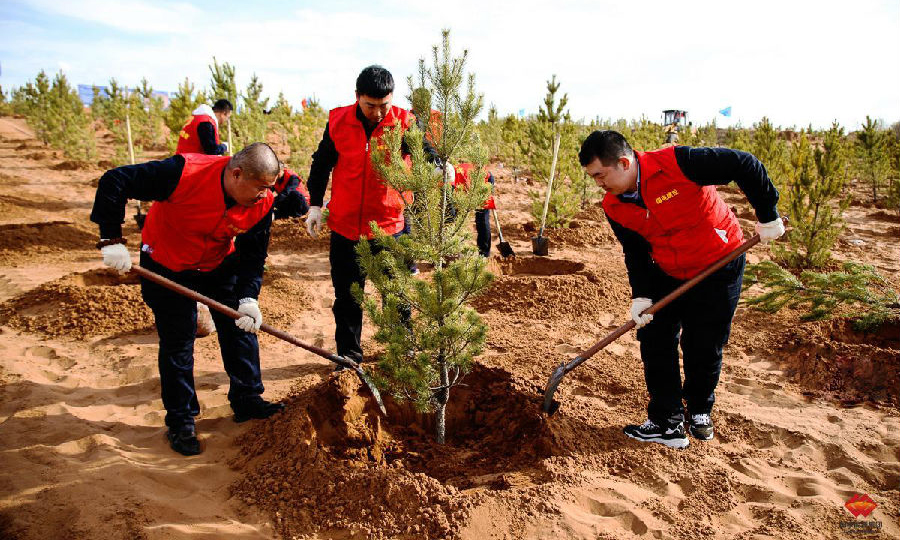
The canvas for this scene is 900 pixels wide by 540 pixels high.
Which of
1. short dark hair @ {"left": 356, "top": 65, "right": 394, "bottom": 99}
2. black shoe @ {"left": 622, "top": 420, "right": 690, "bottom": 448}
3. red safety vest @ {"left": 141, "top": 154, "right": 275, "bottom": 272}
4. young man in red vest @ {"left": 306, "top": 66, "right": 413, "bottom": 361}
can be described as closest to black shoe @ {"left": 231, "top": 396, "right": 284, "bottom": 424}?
young man in red vest @ {"left": 306, "top": 66, "right": 413, "bottom": 361}

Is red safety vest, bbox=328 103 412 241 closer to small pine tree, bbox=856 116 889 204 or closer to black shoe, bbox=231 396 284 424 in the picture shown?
black shoe, bbox=231 396 284 424

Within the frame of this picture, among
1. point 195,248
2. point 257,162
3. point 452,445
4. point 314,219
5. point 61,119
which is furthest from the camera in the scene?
point 61,119

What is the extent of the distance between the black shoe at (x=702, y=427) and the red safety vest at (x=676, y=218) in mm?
900

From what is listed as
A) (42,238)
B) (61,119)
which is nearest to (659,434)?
(42,238)

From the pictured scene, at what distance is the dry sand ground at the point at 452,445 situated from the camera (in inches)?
95.0

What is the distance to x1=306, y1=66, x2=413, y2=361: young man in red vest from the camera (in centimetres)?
327

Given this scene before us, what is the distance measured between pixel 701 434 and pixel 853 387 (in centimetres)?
156

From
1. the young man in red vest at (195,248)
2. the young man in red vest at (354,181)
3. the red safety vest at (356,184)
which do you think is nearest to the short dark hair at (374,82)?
the young man in red vest at (354,181)

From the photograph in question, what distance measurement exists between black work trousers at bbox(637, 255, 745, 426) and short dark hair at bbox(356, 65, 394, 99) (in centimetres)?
201

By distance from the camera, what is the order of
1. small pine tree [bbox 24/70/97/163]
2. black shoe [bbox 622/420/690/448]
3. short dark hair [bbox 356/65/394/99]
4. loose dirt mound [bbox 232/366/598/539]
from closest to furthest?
loose dirt mound [bbox 232/366/598/539]
black shoe [bbox 622/420/690/448]
short dark hair [bbox 356/65/394/99]
small pine tree [bbox 24/70/97/163]

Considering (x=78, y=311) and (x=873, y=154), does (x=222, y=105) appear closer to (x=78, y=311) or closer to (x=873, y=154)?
(x=78, y=311)

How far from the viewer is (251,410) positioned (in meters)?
3.30

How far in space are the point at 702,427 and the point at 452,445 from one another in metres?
1.53

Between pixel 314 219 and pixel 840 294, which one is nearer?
pixel 314 219
